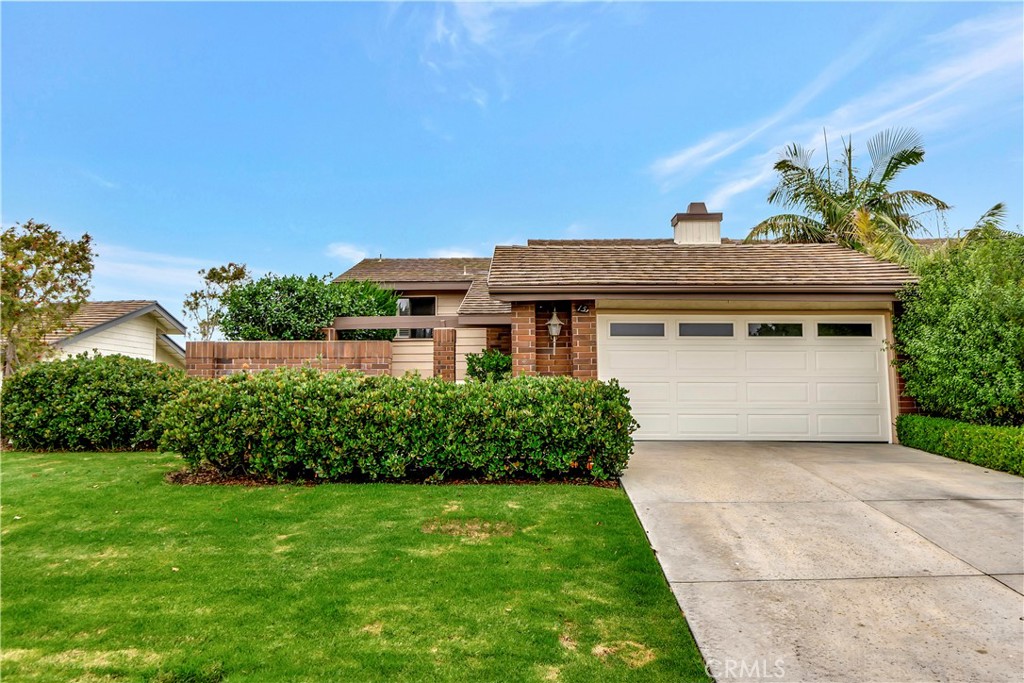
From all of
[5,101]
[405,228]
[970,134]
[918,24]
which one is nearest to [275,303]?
[5,101]

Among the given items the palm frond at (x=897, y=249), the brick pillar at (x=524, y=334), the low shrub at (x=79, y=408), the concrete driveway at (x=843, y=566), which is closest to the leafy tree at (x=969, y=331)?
the palm frond at (x=897, y=249)

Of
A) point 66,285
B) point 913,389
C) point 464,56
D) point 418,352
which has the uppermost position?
point 464,56

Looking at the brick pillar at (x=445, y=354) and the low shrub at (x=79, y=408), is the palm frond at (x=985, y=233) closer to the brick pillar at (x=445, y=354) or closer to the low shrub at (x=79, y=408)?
the brick pillar at (x=445, y=354)

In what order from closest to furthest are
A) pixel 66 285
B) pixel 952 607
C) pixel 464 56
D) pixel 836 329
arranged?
pixel 952 607
pixel 836 329
pixel 66 285
pixel 464 56

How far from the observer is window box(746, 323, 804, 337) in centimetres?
880

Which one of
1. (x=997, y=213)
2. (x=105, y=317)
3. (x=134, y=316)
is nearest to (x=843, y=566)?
(x=997, y=213)

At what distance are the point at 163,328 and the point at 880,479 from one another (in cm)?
2164

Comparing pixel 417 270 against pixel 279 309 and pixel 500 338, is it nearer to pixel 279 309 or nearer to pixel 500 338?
pixel 500 338

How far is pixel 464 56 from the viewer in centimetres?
1252

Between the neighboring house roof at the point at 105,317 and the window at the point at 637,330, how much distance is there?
13.2m

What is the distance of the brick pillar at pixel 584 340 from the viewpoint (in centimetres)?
859

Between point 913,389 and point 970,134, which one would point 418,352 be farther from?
point 970,134

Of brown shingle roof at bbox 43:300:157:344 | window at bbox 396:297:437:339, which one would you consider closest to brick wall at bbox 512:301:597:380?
window at bbox 396:297:437:339

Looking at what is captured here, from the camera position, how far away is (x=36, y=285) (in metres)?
11.2
